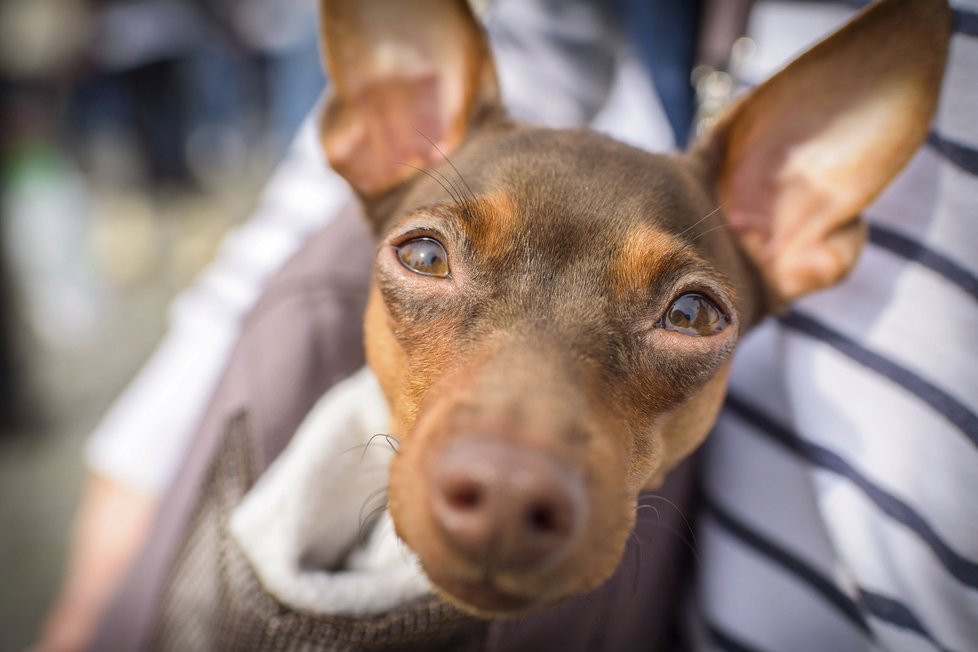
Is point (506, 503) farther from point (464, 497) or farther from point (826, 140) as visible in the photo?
point (826, 140)

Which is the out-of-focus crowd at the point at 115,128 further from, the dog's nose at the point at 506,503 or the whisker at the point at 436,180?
the dog's nose at the point at 506,503

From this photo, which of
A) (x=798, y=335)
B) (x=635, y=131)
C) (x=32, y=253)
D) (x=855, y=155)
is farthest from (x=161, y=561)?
(x=32, y=253)

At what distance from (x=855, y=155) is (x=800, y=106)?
187 mm

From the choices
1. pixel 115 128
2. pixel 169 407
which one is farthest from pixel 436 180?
pixel 115 128

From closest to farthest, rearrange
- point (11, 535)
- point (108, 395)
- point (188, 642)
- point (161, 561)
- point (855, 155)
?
point (855, 155), point (188, 642), point (161, 561), point (11, 535), point (108, 395)

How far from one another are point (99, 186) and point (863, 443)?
665cm

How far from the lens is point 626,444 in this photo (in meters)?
1.30

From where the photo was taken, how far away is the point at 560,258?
4.58ft

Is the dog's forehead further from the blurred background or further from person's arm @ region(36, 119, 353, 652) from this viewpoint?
the blurred background

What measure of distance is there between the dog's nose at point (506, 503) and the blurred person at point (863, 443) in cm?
82

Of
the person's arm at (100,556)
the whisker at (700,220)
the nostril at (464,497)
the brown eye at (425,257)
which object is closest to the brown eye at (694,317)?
the whisker at (700,220)

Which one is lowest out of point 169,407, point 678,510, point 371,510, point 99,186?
point 99,186

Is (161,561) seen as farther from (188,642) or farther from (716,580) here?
(716,580)

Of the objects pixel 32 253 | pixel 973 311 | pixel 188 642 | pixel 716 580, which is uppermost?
pixel 973 311
